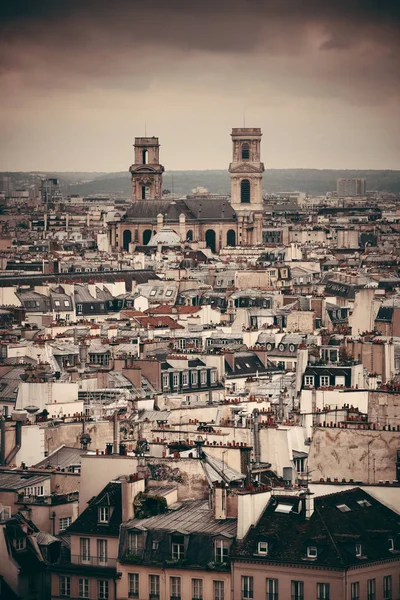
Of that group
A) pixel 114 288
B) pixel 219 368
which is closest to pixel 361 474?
pixel 219 368

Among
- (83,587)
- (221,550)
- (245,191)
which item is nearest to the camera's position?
(221,550)

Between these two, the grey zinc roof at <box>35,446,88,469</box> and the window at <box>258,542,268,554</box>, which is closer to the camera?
the window at <box>258,542,268,554</box>

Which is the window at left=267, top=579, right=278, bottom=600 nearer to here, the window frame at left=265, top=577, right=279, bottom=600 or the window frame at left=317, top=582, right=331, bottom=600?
the window frame at left=265, top=577, right=279, bottom=600

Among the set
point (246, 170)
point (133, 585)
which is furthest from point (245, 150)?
point (133, 585)

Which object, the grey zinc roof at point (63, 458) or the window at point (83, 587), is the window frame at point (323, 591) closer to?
the window at point (83, 587)

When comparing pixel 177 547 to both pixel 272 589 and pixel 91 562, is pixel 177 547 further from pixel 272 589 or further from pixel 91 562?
pixel 272 589

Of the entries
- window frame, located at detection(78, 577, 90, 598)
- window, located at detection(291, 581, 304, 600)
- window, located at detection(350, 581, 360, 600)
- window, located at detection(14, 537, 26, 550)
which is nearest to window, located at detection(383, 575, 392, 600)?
window, located at detection(350, 581, 360, 600)

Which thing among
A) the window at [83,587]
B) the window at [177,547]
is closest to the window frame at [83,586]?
the window at [83,587]
